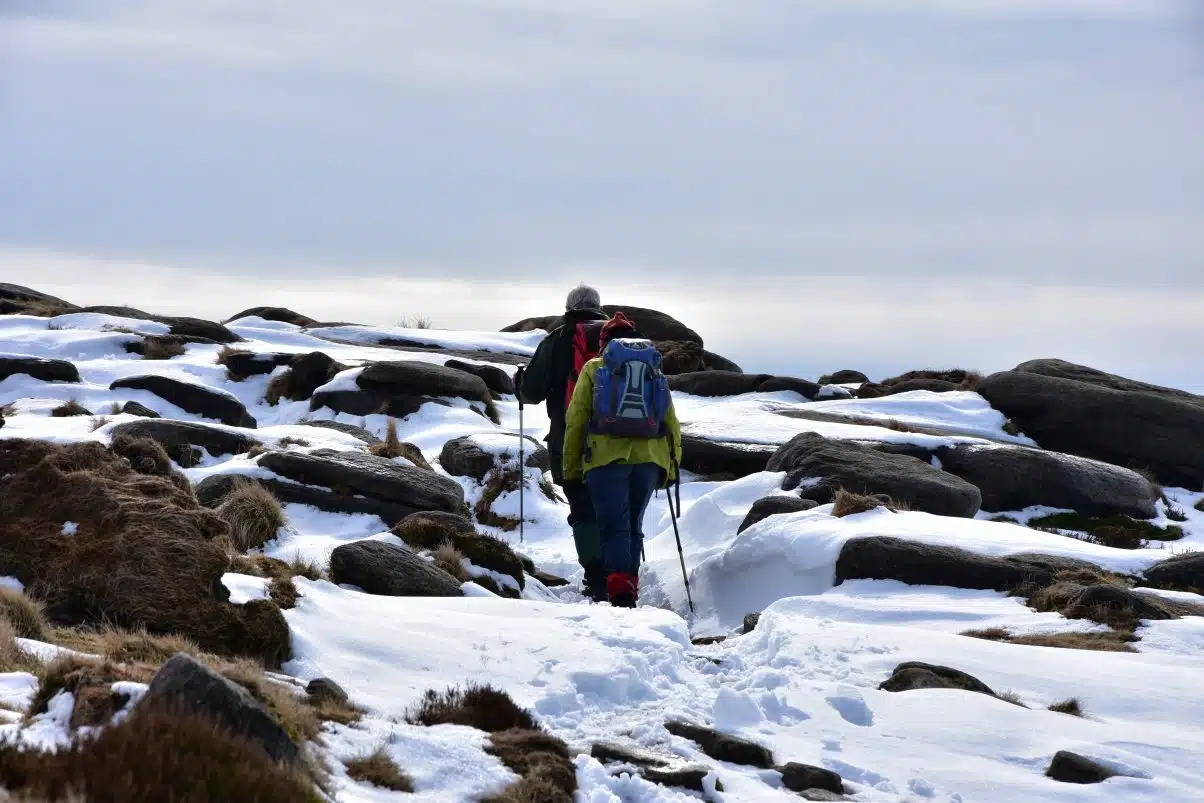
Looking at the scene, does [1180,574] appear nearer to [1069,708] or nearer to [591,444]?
[1069,708]

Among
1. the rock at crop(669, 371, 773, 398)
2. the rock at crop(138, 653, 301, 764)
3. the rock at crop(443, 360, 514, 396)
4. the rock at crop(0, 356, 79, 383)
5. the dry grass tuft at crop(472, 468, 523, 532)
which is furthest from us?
the rock at crop(669, 371, 773, 398)

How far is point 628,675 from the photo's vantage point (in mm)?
7293

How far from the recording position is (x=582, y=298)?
11797 millimetres

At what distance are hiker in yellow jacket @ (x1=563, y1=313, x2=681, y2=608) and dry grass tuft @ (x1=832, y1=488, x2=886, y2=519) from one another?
362cm

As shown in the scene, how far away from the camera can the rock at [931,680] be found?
779cm

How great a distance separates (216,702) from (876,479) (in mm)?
12665

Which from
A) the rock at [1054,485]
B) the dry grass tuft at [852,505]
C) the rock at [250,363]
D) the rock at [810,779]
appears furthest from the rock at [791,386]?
the rock at [810,779]

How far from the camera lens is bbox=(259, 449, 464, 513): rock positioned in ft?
47.8

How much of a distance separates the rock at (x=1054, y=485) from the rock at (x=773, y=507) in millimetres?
5822

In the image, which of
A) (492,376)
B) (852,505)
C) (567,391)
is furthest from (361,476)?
(492,376)

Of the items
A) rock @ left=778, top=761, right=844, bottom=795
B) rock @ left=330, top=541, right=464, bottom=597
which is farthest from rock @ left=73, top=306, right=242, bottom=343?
rock @ left=778, top=761, right=844, bottom=795

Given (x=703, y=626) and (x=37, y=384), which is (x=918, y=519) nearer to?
(x=703, y=626)

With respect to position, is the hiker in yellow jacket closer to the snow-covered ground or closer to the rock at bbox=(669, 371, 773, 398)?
the snow-covered ground

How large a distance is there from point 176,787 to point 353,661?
11.9ft
